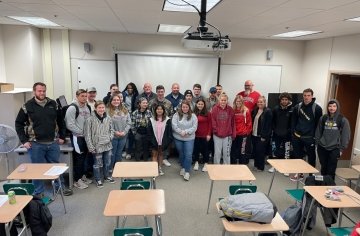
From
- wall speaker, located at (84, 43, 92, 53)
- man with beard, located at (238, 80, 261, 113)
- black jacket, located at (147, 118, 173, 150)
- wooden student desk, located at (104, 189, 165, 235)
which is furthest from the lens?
wall speaker, located at (84, 43, 92, 53)

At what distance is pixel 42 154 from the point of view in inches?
156

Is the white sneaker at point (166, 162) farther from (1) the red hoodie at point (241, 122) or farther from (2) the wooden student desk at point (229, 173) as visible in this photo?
(2) the wooden student desk at point (229, 173)

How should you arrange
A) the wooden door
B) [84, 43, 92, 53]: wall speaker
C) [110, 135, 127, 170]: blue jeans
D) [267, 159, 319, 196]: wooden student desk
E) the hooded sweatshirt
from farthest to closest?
[84, 43, 92, 53]: wall speaker < the wooden door < [110, 135, 127, 170]: blue jeans < the hooded sweatshirt < [267, 159, 319, 196]: wooden student desk

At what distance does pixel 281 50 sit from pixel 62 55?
5.47 metres

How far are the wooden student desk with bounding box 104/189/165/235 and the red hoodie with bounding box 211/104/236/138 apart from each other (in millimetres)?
2327

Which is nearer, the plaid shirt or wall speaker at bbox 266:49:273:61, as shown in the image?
the plaid shirt

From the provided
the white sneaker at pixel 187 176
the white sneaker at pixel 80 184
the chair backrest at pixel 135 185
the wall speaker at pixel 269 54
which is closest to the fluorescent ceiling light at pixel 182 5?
the chair backrest at pixel 135 185

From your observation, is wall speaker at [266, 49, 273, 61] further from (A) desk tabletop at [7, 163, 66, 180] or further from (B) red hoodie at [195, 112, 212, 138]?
(A) desk tabletop at [7, 163, 66, 180]

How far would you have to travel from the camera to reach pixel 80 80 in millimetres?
6461

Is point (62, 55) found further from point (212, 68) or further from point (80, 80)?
point (212, 68)

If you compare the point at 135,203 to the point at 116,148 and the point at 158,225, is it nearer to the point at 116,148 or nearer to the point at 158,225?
the point at 158,225

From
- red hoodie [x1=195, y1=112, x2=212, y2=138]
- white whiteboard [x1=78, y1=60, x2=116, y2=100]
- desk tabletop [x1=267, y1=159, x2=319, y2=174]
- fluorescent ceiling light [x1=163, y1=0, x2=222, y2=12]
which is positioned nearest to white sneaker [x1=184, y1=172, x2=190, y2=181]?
red hoodie [x1=195, y1=112, x2=212, y2=138]

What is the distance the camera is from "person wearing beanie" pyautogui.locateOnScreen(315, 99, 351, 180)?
4.22 metres

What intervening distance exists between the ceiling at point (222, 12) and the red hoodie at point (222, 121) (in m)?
1.54
